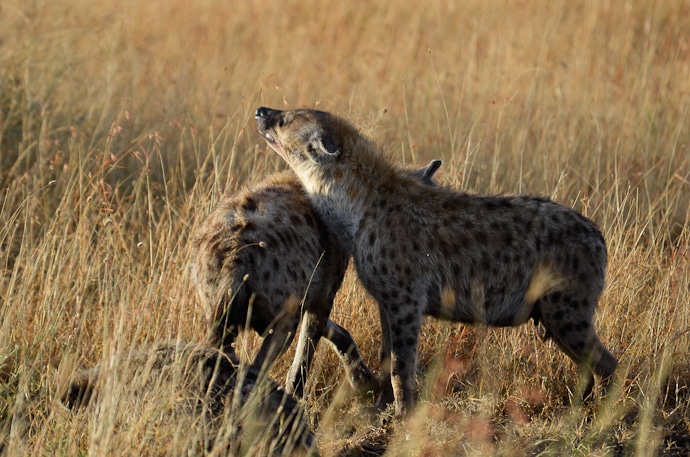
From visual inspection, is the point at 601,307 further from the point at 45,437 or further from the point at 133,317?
the point at 45,437

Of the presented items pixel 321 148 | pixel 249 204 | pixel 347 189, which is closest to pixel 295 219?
pixel 249 204

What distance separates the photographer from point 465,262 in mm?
4875

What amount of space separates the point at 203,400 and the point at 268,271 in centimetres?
92

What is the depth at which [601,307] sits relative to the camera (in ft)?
18.1

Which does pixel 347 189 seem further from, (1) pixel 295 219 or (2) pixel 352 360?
(2) pixel 352 360

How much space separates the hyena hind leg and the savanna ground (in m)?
0.20

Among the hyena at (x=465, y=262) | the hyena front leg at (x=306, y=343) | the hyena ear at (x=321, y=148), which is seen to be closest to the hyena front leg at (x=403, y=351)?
the hyena at (x=465, y=262)

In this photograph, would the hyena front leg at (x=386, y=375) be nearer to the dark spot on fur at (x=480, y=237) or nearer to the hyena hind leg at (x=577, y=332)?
the dark spot on fur at (x=480, y=237)

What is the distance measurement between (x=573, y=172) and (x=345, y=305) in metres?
2.75

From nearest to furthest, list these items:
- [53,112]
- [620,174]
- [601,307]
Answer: [601,307], [620,174], [53,112]

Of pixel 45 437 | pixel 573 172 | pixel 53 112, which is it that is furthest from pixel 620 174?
pixel 45 437

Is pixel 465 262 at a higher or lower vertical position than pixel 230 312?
higher

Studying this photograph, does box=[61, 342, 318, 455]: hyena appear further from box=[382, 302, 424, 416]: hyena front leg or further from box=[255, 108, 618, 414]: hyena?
box=[255, 108, 618, 414]: hyena

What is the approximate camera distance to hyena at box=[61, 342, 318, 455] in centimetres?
376
